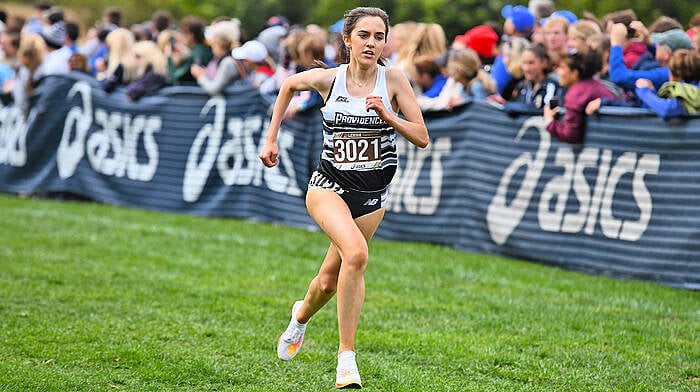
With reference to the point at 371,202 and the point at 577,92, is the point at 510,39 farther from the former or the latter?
the point at 371,202

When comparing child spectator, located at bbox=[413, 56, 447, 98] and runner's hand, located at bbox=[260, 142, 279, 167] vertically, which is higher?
child spectator, located at bbox=[413, 56, 447, 98]

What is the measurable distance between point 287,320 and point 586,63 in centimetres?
397

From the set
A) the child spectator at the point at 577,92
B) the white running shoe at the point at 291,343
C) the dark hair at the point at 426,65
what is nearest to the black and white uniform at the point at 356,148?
the white running shoe at the point at 291,343

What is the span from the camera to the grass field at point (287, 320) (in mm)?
6504

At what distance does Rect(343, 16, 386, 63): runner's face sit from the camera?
626 centimetres

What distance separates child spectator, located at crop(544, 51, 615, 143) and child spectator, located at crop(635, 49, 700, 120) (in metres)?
0.67

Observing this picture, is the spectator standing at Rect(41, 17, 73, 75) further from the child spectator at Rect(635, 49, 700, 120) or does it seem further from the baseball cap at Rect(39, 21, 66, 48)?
the child spectator at Rect(635, 49, 700, 120)

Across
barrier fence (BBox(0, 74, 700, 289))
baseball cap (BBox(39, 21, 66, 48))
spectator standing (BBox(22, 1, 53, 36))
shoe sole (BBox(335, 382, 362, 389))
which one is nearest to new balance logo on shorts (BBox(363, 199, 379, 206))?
shoe sole (BBox(335, 382, 362, 389))

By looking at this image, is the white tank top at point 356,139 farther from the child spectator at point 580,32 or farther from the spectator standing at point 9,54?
the spectator standing at point 9,54

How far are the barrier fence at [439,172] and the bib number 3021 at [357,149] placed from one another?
407cm

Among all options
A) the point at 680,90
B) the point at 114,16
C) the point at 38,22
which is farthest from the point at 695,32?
the point at 38,22

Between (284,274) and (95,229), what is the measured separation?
3435 millimetres

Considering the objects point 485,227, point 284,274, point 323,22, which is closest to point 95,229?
point 284,274

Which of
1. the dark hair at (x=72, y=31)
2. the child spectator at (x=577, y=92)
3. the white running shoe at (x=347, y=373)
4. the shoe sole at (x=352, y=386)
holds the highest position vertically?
the dark hair at (x=72, y=31)
